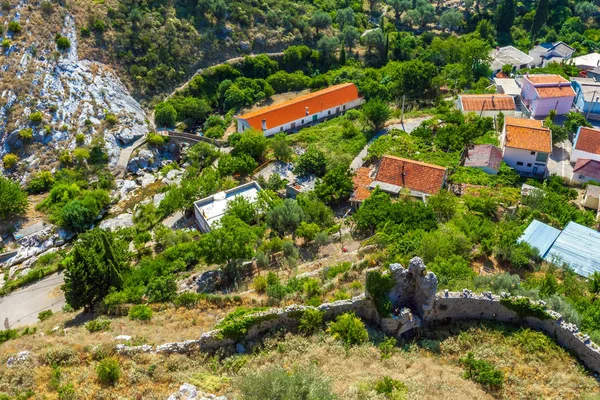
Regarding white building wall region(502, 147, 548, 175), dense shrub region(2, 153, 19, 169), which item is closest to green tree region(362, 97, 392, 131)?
white building wall region(502, 147, 548, 175)

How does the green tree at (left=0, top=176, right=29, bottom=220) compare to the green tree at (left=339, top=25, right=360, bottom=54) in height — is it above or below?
below

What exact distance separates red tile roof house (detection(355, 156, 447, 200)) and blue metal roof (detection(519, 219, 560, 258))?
9543mm

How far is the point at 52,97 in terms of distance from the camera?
5759 centimetres

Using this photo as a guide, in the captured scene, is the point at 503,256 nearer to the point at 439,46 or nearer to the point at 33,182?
the point at 33,182

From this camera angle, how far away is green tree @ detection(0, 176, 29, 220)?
44344 millimetres

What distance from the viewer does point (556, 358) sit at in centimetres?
2136

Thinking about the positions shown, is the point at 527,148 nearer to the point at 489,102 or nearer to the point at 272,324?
the point at 489,102

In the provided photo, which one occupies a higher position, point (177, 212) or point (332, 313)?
point (332, 313)

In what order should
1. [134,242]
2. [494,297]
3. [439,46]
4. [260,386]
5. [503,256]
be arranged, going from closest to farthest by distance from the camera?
1. [260,386]
2. [494,297]
3. [503,256]
4. [134,242]
5. [439,46]

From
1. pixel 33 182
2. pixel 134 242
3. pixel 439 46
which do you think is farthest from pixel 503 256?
pixel 439 46

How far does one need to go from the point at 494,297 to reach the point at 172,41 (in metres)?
64.5

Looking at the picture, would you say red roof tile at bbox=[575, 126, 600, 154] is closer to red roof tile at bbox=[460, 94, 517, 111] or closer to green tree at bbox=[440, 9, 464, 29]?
red roof tile at bbox=[460, 94, 517, 111]

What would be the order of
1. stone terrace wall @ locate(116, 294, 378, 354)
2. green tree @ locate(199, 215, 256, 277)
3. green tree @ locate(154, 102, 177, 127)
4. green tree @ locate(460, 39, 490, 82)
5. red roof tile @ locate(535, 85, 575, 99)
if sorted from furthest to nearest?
green tree @ locate(460, 39, 490, 82), green tree @ locate(154, 102, 177, 127), red roof tile @ locate(535, 85, 575, 99), green tree @ locate(199, 215, 256, 277), stone terrace wall @ locate(116, 294, 378, 354)

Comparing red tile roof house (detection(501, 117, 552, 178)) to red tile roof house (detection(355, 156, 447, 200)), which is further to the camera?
red tile roof house (detection(501, 117, 552, 178))
